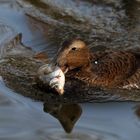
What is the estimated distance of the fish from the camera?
27.6ft

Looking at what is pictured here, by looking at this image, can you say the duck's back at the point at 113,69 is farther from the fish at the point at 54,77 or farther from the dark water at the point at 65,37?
the fish at the point at 54,77

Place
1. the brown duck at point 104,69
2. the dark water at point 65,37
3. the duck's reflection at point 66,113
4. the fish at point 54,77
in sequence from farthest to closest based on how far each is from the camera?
1. the brown duck at point 104,69
2. the fish at point 54,77
3. the duck's reflection at point 66,113
4. the dark water at point 65,37

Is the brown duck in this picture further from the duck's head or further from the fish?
the fish

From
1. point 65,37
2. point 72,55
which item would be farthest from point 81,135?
point 65,37

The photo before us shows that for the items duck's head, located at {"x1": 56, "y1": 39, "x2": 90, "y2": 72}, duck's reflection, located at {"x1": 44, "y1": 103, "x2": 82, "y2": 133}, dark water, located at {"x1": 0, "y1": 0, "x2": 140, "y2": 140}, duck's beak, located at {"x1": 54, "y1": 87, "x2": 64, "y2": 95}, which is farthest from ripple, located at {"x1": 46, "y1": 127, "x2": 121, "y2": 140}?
duck's head, located at {"x1": 56, "y1": 39, "x2": 90, "y2": 72}

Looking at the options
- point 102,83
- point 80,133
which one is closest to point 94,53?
point 102,83

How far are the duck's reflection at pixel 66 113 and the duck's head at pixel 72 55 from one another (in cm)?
44

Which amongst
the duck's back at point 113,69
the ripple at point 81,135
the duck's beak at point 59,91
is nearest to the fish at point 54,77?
the duck's beak at point 59,91

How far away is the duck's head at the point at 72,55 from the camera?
854 centimetres

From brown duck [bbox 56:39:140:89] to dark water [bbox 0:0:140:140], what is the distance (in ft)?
1.35

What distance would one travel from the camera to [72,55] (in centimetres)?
869

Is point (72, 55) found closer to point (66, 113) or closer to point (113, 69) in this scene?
point (113, 69)

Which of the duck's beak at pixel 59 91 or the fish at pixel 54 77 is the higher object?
the fish at pixel 54 77

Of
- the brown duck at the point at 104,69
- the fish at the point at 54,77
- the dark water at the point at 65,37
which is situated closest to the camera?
the dark water at the point at 65,37
